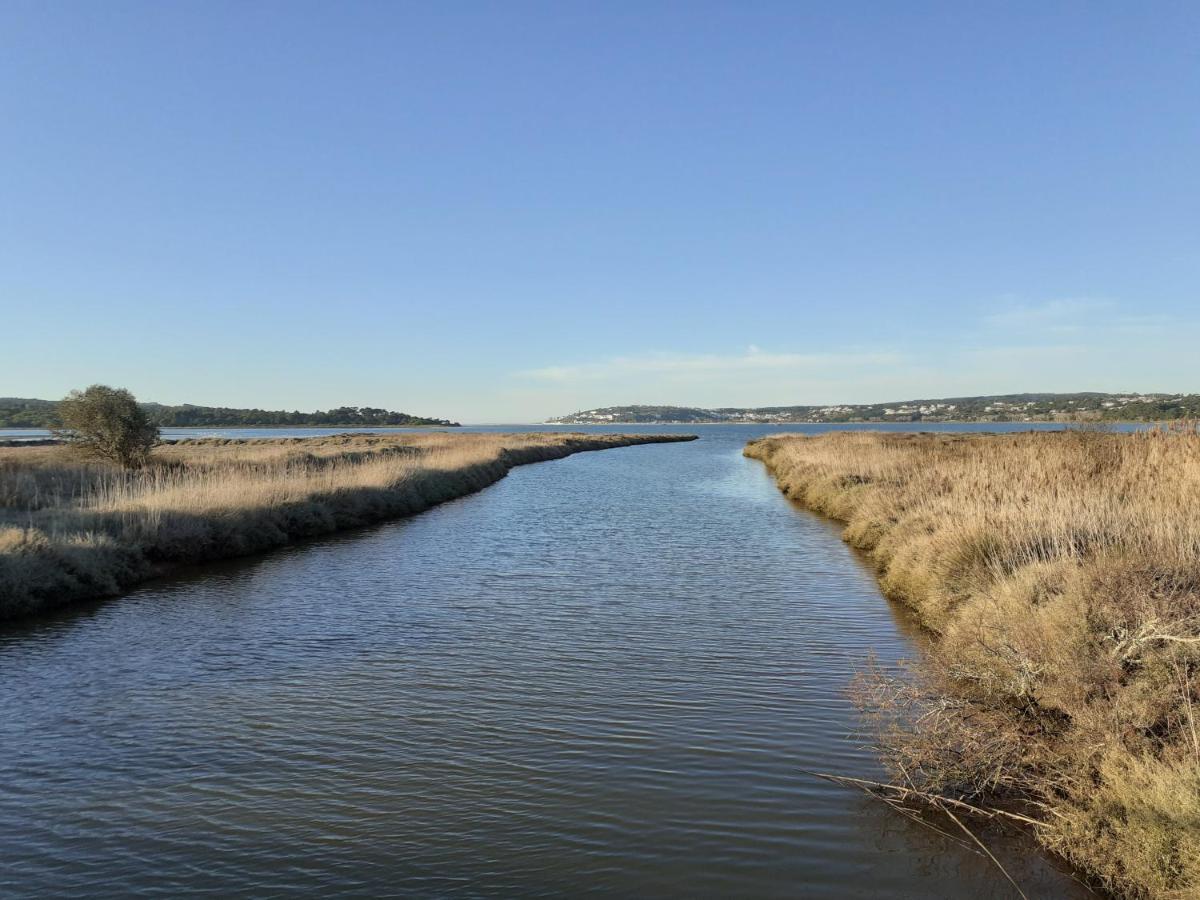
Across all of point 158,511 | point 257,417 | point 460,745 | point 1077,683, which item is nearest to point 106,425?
point 158,511

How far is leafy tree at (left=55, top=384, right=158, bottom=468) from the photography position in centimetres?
2750

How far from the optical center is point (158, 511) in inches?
670

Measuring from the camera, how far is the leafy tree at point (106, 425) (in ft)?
90.2

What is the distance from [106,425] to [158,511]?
1322 cm

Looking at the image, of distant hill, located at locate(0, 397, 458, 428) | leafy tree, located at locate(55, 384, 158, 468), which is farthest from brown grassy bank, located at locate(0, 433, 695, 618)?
distant hill, located at locate(0, 397, 458, 428)

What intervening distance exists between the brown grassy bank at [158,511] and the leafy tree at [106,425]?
2.80ft

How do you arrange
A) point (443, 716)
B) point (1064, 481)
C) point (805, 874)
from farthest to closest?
point (1064, 481) < point (443, 716) < point (805, 874)

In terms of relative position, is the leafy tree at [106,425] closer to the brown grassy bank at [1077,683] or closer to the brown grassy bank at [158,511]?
the brown grassy bank at [158,511]

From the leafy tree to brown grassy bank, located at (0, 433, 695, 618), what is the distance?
853 millimetres

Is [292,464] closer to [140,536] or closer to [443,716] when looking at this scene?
[140,536]

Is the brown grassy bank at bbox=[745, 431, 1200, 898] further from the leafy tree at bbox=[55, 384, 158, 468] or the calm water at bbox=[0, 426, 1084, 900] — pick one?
the leafy tree at bbox=[55, 384, 158, 468]

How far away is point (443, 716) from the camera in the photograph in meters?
7.47

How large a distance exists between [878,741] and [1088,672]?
1943 millimetres

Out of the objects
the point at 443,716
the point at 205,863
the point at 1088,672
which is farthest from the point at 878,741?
the point at 205,863
